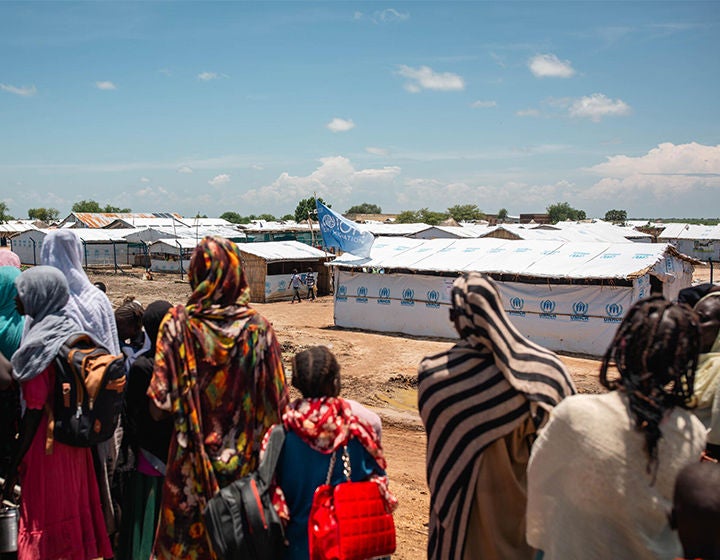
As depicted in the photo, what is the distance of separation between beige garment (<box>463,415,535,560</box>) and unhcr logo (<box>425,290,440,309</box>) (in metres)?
13.3

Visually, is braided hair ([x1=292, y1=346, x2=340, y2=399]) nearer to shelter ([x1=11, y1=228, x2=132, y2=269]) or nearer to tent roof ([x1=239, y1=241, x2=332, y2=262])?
tent roof ([x1=239, y1=241, x2=332, y2=262])

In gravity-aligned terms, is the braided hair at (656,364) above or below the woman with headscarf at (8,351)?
above

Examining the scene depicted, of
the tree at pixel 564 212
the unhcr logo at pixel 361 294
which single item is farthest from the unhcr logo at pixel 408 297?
the tree at pixel 564 212

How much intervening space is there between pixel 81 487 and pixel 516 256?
13.3 meters

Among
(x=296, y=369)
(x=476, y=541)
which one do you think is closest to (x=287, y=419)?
(x=296, y=369)

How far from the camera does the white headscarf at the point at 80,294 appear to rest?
11.7 feet

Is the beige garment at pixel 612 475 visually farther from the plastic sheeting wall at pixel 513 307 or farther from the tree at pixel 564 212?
the tree at pixel 564 212

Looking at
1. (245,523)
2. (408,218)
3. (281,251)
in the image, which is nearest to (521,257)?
(281,251)

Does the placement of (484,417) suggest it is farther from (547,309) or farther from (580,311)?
(547,309)

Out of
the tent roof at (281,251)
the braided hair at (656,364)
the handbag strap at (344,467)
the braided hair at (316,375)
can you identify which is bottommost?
the tent roof at (281,251)

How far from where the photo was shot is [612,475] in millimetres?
1779

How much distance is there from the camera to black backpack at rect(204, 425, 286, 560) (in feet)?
7.67

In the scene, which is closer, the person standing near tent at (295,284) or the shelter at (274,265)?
the shelter at (274,265)

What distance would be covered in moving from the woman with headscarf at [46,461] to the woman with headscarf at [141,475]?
22 cm
